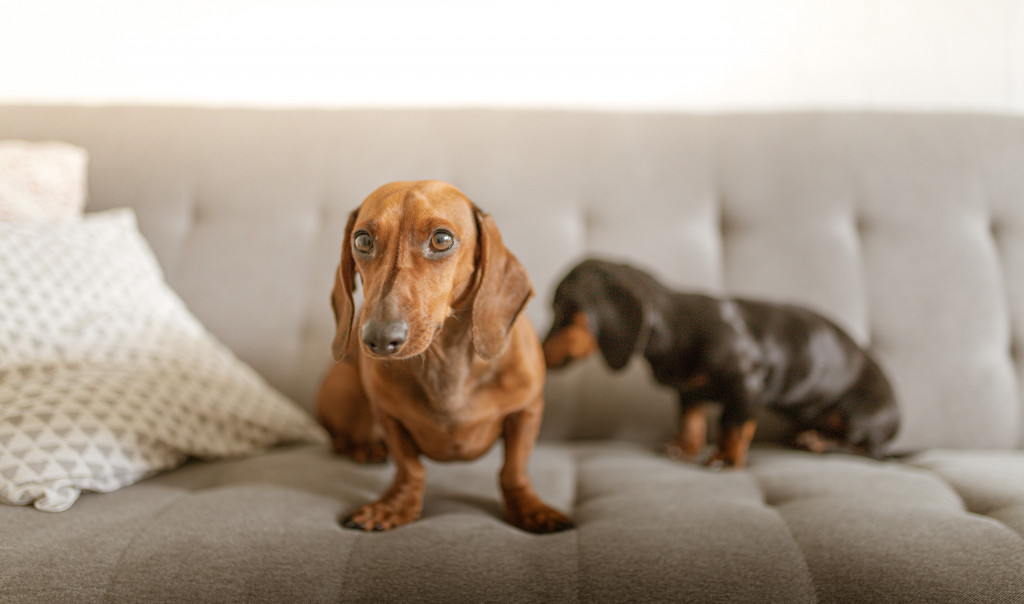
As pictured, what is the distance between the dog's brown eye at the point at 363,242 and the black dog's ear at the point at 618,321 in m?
0.56

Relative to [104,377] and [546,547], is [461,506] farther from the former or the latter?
[104,377]

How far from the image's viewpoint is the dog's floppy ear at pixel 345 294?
39.9 inches

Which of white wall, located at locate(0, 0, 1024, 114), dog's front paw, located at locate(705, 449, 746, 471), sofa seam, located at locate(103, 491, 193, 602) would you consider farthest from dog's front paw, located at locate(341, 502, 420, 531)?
white wall, located at locate(0, 0, 1024, 114)

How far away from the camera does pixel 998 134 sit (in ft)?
5.68

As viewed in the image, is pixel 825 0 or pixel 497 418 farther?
pixel 825 0

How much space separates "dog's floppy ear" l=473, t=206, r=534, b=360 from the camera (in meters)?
0.98

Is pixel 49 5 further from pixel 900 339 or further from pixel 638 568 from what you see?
pixel 900 339

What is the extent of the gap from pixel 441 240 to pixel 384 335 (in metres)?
0.19

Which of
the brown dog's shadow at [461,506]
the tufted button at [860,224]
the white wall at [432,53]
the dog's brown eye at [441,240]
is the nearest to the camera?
the dog's brown eye at [441,240]

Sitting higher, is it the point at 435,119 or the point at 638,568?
the point at 435,119

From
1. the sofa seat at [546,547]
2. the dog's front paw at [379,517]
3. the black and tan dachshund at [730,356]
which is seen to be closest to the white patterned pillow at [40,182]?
the sofa seat at [546,547]

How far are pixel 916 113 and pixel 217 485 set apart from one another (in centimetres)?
207

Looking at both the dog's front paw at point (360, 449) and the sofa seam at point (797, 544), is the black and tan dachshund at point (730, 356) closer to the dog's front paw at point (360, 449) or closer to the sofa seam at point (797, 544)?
the sofa seam at point (797, 544)

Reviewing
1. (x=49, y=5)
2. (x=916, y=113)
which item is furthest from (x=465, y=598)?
(x=49, y=5)
